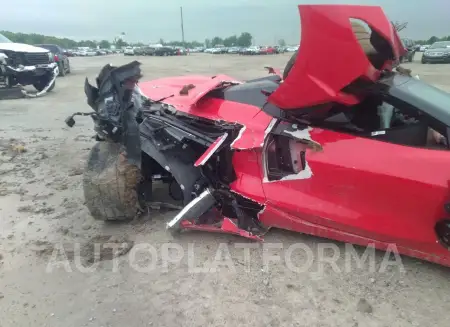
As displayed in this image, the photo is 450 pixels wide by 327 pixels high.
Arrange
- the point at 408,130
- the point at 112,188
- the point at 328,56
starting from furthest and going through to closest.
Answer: the point at 112,188 < the point at 408,130 < the point at 328,56

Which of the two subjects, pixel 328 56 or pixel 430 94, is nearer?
pixel 328 56

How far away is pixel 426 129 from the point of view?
8.53 ft

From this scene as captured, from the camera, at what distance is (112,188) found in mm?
3287

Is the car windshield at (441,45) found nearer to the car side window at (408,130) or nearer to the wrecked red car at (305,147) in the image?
the wrecked red car at (305,147)

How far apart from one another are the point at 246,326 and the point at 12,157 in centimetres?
447

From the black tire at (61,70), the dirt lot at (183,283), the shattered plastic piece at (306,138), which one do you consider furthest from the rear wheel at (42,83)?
the shattered plastic piece at (306,138)

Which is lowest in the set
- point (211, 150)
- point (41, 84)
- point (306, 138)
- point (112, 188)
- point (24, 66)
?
Result: point (112, 188)

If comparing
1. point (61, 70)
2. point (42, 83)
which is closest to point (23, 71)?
point (42, 83)

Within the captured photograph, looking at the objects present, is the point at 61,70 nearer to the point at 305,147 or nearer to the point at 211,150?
the point at 211,150

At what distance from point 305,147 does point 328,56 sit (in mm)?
665

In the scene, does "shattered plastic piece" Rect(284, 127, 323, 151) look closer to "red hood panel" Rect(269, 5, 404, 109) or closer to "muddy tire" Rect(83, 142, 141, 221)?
"red hood panel" Rect(269, 5, 404, 109)

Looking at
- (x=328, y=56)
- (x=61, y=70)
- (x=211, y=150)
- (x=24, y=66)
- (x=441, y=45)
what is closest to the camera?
(x=328, y=56)

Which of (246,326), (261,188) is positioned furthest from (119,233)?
(246,326)

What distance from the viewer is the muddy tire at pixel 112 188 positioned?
10.8 feet
